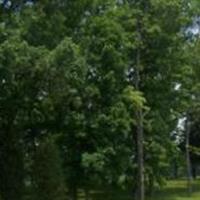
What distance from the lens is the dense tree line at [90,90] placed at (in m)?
28.9

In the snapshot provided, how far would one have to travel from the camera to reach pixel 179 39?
4250 cm

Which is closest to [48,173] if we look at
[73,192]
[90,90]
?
[90,90]

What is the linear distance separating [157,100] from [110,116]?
733cm

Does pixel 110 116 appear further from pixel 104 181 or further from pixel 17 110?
pixel 17 110

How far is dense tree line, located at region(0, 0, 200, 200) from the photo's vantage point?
1138 inches

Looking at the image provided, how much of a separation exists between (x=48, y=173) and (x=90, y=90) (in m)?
6.25

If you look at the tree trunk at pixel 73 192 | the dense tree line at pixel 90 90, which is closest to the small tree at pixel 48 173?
the dense tree line at pixel 90 90

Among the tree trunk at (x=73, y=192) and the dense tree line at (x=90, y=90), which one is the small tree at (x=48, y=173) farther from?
the tree trunk at (x=73, y=192)

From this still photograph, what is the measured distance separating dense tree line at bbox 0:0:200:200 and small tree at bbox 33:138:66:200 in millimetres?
45

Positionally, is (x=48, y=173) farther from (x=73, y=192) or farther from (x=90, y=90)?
(x=73, y=192)

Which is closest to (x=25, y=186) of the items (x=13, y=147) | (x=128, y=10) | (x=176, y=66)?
(x=13, y=147)

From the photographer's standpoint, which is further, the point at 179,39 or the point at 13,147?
the point at 179,39

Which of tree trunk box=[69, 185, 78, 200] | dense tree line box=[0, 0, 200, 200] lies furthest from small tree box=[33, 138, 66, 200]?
tree trunk box=[69, 185, 78, 200]

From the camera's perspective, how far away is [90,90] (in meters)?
34.8
